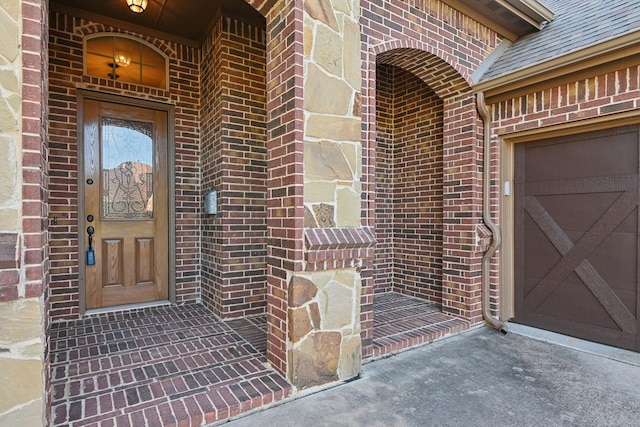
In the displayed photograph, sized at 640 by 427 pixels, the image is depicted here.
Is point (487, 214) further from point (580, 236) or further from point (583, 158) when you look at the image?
point (583, 158)

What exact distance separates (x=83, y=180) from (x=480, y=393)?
3915 mm

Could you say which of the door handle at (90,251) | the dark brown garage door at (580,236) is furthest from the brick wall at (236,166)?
the dark brown garage door at (580,236)

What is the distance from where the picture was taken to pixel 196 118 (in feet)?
13.4

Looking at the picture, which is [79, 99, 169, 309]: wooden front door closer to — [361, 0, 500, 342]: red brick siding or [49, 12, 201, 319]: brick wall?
[49, 12, 201, 319]: brick wall

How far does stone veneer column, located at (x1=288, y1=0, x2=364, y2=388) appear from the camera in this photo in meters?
2.25

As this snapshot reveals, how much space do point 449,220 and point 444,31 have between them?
6.14 feet

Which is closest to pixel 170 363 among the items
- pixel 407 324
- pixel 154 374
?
pixel 154 374

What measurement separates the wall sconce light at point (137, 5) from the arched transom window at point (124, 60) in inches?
21.6

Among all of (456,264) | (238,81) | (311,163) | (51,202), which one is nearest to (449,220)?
(456,264)

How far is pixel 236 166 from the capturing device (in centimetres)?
359

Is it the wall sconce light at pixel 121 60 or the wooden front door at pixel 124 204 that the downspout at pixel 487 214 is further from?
the wall sconce light at pixel 121 60

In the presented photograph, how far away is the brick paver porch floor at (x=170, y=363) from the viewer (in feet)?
6.28

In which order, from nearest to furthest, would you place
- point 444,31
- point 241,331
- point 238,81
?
point 241,331, point 444,31, point 238,81

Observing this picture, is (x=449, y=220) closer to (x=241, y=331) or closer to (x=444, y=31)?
(x=444, y=31)
